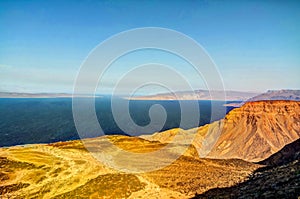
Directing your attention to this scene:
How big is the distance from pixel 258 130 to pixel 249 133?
5.74 m

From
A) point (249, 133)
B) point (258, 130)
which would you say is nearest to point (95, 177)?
point (249, 133)

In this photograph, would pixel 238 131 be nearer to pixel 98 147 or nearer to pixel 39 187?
pixel 98 147

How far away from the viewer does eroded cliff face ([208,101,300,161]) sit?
455 feet

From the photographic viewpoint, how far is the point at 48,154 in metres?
61.0

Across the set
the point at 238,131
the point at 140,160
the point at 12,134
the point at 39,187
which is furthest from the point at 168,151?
the point at 12,134

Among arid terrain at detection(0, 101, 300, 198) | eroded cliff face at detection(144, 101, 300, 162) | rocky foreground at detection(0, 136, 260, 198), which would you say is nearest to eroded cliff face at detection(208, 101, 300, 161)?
eroded cliff face at detection(144, 101, 300, 162)

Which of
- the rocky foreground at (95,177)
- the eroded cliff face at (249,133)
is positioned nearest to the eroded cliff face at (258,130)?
the eroded cliff face at (249,133)

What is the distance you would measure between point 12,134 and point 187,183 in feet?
434

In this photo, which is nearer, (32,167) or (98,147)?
(32,167)

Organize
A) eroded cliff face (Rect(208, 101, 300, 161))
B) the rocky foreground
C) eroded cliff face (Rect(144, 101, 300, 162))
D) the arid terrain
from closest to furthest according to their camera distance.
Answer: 1. the arid terrain
2. the rocky foreground
3. eroded cliff face (Rect(144, 101, 300, 162))
4. eroded cliff face (Rect(208, 101, 300, 161))

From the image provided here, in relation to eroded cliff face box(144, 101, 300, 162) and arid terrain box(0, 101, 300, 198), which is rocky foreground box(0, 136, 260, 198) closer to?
arid terrain box(0, 101, 300, 198)

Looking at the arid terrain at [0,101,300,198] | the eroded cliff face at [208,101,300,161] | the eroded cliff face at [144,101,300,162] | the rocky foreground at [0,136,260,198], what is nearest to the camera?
the arid terrain at [0,101,300,198]

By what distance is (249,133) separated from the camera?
501 ft

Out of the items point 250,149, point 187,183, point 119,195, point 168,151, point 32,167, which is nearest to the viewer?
point 119,195
